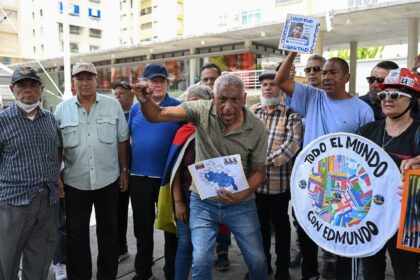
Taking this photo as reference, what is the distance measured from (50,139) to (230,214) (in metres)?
1.63

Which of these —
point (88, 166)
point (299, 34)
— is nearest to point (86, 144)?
point (88, 166)

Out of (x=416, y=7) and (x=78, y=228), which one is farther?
(x=416, y=7)

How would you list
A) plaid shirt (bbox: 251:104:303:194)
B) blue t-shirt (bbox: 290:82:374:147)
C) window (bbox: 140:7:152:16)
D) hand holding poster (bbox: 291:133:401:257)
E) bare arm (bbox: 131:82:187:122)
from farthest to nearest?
window (bbox: 140:7:152:16) < plaid shirt (bbox: 251:104:303:194) < blue t-shirt (bbox: 290:82:374:147) < bare arm (bbox: 131:82:187:122) < hand holding poster (bbox: 291:133:401:257)

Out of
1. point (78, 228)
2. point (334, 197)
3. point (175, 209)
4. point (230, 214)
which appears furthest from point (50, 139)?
point (334, 197)

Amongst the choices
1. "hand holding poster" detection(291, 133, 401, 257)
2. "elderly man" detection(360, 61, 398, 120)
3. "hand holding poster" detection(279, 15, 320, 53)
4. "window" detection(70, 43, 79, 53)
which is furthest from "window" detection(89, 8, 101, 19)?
"hand holding poster" detection(291, 133, 401, 257)

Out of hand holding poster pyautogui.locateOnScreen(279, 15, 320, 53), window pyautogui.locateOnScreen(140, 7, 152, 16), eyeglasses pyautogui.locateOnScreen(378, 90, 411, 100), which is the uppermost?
window pyautogui.locateOnScreen(140, 7, 152, 16)

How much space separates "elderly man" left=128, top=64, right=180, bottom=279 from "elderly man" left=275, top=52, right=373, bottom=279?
1163 mm

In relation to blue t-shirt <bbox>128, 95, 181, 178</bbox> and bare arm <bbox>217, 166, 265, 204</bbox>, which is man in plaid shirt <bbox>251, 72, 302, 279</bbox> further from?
blue t-shirt <bbox>128, 95, 181, 178</bbox>

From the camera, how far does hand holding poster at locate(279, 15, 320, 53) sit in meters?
3.11

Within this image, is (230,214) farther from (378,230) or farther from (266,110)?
(266,110)

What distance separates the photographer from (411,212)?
2328 mm

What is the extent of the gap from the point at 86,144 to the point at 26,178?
57 centimetres

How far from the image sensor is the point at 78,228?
3.50 metres

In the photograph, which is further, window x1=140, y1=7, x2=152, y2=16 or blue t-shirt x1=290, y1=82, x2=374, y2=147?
window x1=140, y1=7, x2=152, y2=16
